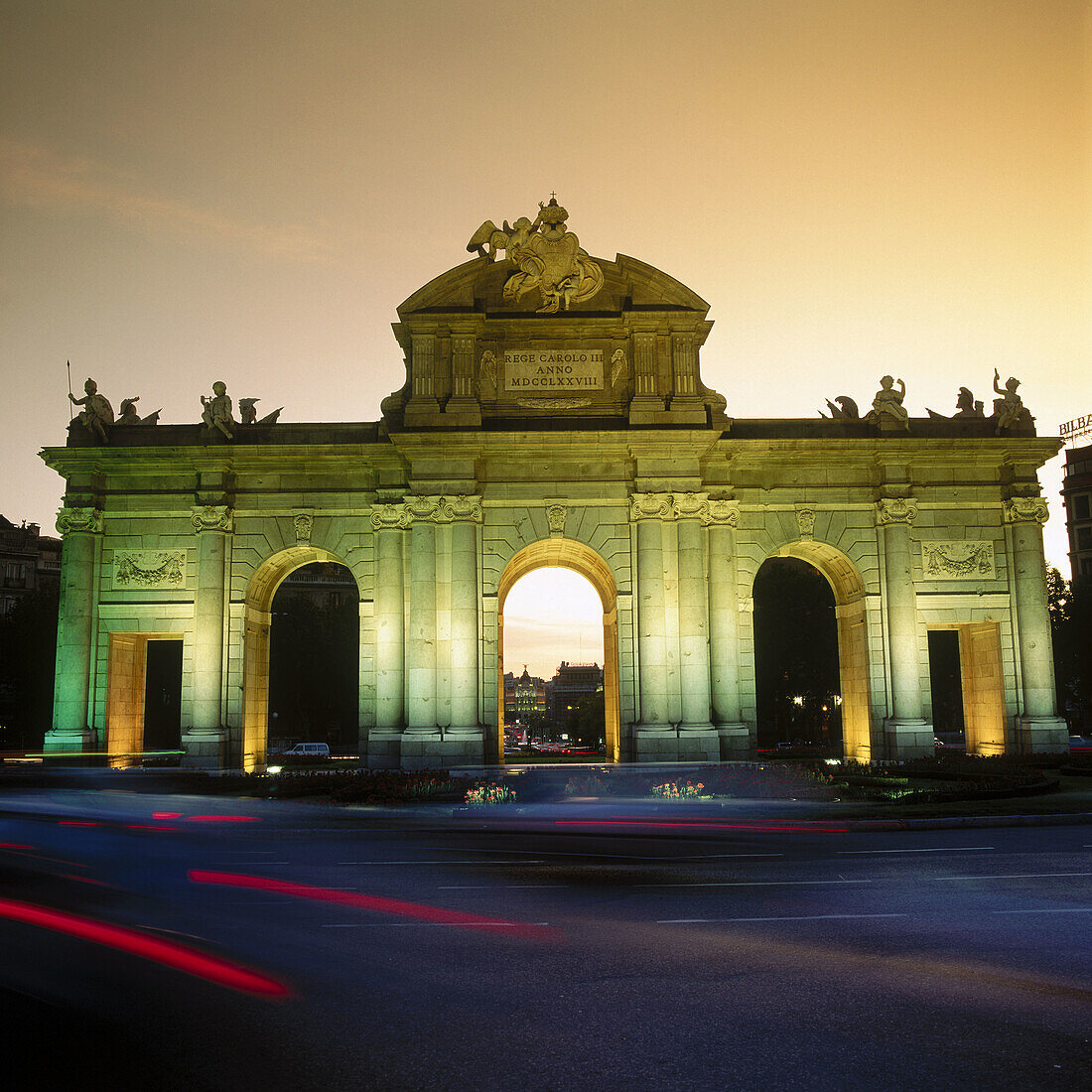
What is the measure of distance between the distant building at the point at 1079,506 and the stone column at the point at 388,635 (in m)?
87.5

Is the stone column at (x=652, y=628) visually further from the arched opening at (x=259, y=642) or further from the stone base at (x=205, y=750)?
the stone base at (x=205, y=750)

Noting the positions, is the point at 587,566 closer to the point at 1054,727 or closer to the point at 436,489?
the point at 436,489

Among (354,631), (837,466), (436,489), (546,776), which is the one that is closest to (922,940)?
(546,776)

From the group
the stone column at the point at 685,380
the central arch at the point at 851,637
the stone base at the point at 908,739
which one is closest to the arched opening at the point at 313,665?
the central arch at the point at 851,637

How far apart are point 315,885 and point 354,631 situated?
242ft

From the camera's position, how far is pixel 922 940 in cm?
1088

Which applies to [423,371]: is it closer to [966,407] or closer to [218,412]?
[218,412]

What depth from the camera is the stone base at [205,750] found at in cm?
3572

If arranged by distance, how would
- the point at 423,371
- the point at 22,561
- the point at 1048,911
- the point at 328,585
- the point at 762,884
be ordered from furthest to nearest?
the point at 328,585 < the point at 22,561 < the point at 423,371 < the point at 762,884 < the point at 1048,911

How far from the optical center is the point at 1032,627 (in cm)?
3794

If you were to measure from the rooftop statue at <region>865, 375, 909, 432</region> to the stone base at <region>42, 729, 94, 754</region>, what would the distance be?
106 feet

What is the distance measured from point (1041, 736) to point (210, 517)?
32.5m

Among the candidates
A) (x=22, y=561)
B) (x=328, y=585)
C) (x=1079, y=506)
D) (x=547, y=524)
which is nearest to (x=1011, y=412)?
(x=547, y=524)

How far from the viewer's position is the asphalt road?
7.21m
